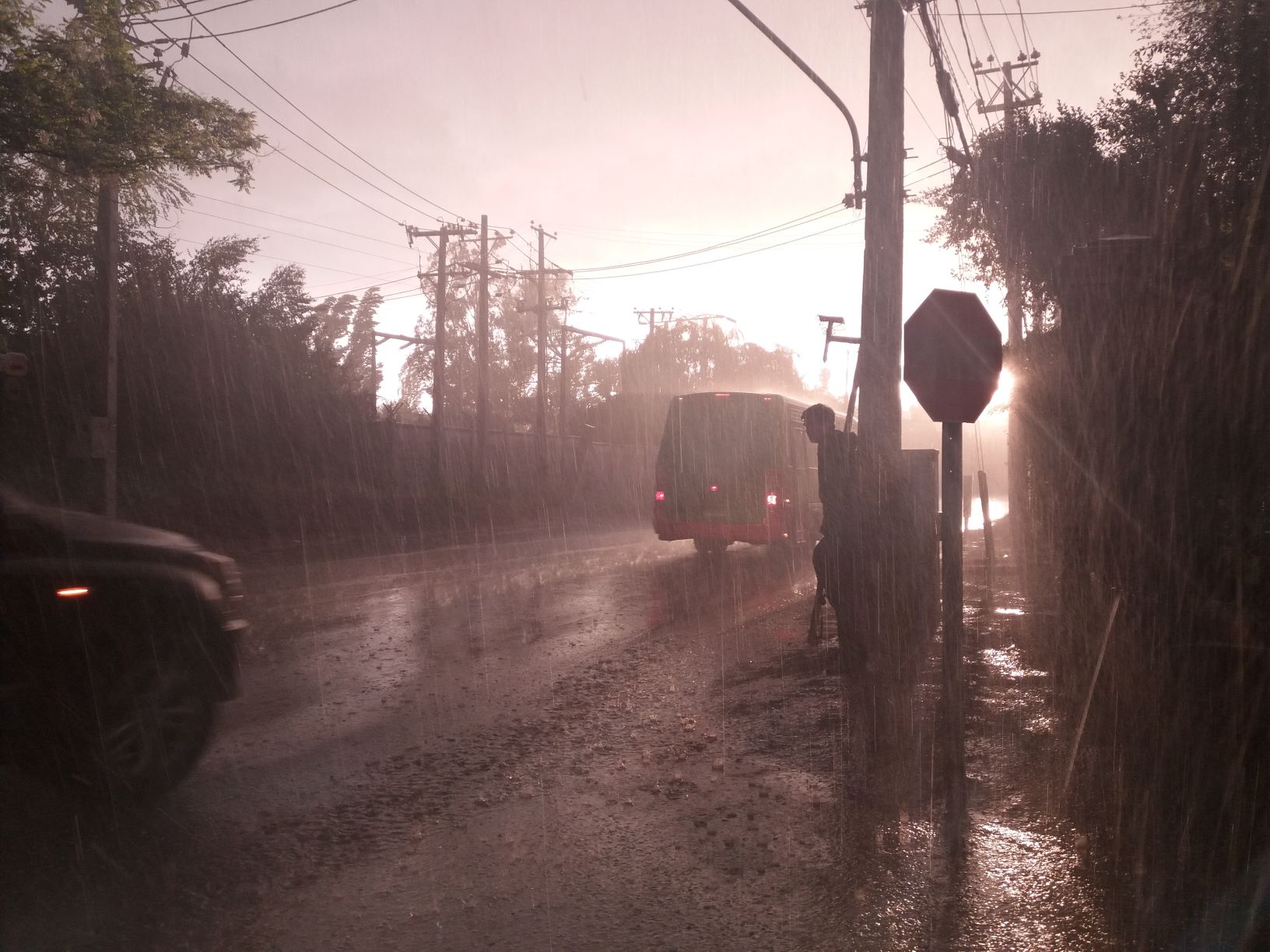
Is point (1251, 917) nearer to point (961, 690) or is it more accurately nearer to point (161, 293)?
point (961, 690)

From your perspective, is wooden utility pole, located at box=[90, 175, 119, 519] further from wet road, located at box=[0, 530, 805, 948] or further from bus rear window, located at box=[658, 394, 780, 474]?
bus rear window, located at box=[658, 394, 780, 474]

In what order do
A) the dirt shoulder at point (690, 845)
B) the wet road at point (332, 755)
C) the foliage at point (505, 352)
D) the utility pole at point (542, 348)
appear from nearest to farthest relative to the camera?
the dirt shoulder at point (690, 845) → the wet road at point (332, 755) → the utility pole at point (542, 348) → the foliage at point (505, 352)

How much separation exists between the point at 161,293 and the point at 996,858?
73.6 ft

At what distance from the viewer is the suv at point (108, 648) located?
4230 mm

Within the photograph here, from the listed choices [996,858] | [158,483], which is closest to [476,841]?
[996,858]

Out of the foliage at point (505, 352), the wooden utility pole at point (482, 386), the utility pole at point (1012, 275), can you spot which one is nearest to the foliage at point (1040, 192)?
the utility pole at point (1012, 275)

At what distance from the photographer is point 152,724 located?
4.70m

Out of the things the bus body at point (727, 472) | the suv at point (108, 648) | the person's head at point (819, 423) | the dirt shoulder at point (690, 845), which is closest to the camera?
the dirt shoulder at point (690, 845)

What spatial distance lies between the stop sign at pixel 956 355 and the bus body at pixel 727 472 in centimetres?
1179

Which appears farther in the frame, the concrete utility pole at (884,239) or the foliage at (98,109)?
the foliage at (98,109)

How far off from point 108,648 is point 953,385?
4064 mm

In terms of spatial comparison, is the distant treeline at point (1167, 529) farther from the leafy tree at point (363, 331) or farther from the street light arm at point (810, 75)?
the leafy tree at point (363, 331)

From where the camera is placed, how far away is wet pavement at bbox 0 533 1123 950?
11.7 ft

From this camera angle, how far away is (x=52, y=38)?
13.3 meters
